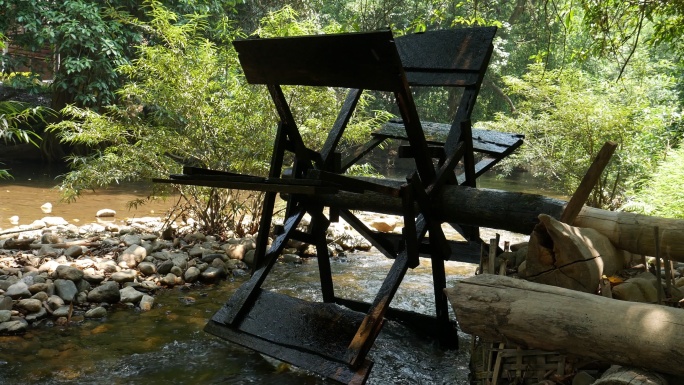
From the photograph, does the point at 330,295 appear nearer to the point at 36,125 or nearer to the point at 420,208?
the point at 420,208

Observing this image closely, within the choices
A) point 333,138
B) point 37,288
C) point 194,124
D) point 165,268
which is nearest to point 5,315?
point 37,288

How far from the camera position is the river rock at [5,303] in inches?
213

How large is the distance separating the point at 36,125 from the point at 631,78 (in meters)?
15.2

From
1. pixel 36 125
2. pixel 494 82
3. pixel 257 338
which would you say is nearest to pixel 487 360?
pixel 257 338

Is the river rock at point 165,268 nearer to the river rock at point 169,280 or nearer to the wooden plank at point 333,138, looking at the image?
the river rock at point 169,280

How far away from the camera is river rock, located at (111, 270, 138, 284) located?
6543 millimetres

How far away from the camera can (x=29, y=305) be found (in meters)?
5.59

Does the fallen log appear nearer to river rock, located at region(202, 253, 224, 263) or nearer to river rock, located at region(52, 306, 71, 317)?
river rock, located at region(52, 306, 71, 317)

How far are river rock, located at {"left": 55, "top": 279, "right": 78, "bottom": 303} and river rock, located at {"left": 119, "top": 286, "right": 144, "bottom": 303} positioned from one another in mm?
458

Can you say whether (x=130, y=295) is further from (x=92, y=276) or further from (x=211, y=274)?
(x=211, y=274)

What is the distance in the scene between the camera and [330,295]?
560 centimetres

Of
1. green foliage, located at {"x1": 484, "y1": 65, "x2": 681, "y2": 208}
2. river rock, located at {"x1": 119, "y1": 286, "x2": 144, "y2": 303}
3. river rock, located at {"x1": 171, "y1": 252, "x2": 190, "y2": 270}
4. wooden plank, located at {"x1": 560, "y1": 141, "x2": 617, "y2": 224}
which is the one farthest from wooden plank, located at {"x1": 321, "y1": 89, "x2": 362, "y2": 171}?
green foliage, located at {"x1": 484, "y1": 65, "x2": 681, "y2": 208}

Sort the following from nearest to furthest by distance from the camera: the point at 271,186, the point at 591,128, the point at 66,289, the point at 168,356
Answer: the point at 271,186, the point at 168,356, the point at 66,289, the point at 591,128

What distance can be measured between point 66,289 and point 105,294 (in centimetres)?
37
